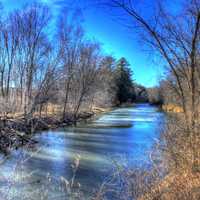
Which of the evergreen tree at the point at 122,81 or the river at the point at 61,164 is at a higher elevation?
the evergreen tree at the point at 122,81

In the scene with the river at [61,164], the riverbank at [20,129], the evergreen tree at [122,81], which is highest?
the evergreen tree at [122,81]

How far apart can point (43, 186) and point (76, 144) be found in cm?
758

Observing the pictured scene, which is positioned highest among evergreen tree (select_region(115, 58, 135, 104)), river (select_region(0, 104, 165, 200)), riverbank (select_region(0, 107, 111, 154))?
evergreen tree (select_region(115, 58, 135, 104))

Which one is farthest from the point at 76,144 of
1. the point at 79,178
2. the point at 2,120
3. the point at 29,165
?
the point at 79,178

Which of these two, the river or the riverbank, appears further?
the riverbank

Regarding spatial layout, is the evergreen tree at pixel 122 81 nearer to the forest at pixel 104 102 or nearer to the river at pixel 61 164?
the forest at pixel 104 102

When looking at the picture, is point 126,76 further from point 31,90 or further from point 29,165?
point 29,165

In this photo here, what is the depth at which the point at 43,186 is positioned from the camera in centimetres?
832

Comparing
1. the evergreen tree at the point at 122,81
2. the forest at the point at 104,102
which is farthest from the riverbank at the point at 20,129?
the evergreen tree at the point at 122,81

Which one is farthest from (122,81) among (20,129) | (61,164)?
(61,164)

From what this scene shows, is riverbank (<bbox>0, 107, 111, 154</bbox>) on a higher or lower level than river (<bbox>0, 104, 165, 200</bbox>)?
higher

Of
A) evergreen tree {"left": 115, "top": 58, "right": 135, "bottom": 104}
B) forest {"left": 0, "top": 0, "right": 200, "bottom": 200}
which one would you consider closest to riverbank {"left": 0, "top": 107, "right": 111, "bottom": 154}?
forest {"left": 0, "top": 0, "right": 200, "bottom": 200}

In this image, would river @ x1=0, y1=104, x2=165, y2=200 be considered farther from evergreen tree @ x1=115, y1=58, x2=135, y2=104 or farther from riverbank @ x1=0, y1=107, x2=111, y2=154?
evergreen tree @ x1=115, y1=58, x2=135, y2=104

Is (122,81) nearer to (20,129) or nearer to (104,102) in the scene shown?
(104,102)
